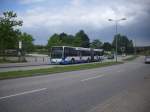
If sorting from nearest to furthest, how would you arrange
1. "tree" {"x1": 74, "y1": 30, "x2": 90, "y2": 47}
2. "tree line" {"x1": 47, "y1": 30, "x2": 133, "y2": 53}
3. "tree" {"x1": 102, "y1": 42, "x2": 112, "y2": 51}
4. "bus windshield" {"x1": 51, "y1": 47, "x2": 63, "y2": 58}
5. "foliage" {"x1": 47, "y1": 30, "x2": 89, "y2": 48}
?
1. "bus windshield" {"x1": 51, "y1": 47, "x2": 63, "y2": 58}
2. "foliage" {"x1": 47, "y1": 30, "x2": 89, "y2": 48}
3. "tree line" {"x1": 47, "y1": 30, "x2": 133, "y2": 53}
4. "tree" {"x1": 74, "y1": 30, "x2": 90, "y2": 47}
5. "tree" {"x1": 102, "y1": 42, "x2": 112, "y2": 51}

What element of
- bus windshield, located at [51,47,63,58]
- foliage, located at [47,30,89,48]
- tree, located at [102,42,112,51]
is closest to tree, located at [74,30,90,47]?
foliage, located at [47,30,89,48]

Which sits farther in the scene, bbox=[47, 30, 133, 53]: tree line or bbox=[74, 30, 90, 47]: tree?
bbox=[74, 30, 90, 47]: tree

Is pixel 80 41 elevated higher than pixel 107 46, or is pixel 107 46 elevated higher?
pixel 80 41

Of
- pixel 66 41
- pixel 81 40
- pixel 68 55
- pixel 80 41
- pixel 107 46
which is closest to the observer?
pixel 68 55

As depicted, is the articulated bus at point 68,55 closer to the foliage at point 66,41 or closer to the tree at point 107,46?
the foliage at point 66,41

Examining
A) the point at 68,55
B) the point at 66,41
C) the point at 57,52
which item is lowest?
the point at 68,55

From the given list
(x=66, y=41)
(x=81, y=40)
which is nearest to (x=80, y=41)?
(x=81, y=40)

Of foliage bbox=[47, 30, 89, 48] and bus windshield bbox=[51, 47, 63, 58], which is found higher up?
foliage bbox=[47, 30, 89, 48]

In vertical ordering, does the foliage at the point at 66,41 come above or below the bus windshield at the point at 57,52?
above

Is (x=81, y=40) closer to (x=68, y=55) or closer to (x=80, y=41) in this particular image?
(x=80, y=41)

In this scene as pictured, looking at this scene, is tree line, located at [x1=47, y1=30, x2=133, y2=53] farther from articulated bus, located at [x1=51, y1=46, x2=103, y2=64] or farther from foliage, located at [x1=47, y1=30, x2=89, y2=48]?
articulated bus, located at [x1=51, y1=46, x2=103, y2=64]

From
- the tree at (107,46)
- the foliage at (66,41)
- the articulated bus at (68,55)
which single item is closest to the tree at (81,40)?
the foliage at (66,41)

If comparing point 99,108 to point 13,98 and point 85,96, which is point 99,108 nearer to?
point 85,96

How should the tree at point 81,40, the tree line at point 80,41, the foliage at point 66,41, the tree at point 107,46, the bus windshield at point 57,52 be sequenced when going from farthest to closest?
the tree at point 107,46
the tree at point 81,40
the tree line at point 80,41
the foliage at point 66,41
the bus windshield at point 57,52
